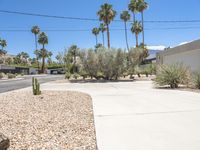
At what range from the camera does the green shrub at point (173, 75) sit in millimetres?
18922

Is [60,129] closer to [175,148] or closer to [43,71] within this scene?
[175,148]

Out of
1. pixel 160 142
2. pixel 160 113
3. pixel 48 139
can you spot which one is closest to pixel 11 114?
pixel 48 139

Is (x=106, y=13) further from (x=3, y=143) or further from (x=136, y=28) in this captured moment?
(x=3, y=143)

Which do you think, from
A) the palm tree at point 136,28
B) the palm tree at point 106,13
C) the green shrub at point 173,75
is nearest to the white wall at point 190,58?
the green shrub at point 173,75

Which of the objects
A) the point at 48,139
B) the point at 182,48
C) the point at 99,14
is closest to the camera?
the point at 48,139

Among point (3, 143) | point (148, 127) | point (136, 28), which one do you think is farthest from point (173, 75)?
point (136, 28)

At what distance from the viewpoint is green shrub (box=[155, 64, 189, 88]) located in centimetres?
1892

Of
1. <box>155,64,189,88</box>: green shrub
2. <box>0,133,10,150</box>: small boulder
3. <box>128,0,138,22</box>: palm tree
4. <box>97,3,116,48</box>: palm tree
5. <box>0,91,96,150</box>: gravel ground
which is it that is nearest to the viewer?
<box>0,133,10,150</box>: small boulder

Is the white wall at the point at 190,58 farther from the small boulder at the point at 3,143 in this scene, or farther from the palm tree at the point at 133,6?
the palm tree at the point at 133,6

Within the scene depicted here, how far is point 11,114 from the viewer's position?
9.48 metres

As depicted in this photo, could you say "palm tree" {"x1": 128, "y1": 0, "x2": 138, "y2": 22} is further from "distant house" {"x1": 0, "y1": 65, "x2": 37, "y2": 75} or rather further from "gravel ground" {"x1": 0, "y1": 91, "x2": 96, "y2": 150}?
"gravel ground" {"x1": 0, "y1": 91, "x2": 96, "y2": 150}

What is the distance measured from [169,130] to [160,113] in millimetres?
2370

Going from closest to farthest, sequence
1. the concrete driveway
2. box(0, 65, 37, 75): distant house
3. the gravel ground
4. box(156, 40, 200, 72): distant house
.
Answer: the concrete driveway
the gravel ground
box(156, 40, 200, 72): distant house
box(0, 65, 37, 75): distant house

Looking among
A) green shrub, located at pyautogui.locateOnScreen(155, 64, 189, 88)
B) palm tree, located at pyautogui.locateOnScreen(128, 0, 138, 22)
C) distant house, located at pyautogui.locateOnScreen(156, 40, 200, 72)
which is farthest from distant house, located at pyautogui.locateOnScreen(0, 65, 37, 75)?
green shrub, located at pyautogui.locateOnScreen(155, 64, 189, 88)
